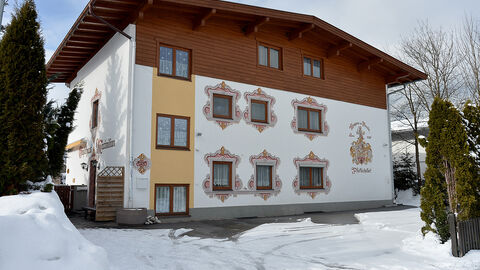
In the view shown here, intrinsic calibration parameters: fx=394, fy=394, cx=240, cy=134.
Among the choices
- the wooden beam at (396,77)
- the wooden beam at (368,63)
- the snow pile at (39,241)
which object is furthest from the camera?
the wooden beam at (396,77)

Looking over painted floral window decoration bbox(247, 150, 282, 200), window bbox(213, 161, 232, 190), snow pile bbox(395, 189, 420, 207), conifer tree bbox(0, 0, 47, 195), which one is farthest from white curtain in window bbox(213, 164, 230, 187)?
snow pile bbox(395, 189, 420, 207)

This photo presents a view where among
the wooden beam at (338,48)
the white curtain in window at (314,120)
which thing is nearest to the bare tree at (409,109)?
the wooden beam at (338,48)

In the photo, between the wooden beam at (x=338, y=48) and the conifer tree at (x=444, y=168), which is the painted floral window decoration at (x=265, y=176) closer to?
the wooden beam at (x=338, y=48)

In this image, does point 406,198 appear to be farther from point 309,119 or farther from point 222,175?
point 222,175

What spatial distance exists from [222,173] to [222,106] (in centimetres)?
250

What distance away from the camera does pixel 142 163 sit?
12617 millimetres

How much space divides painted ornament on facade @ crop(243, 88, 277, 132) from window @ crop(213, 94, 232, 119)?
0.64m

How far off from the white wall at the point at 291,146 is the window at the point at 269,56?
1.14 meters

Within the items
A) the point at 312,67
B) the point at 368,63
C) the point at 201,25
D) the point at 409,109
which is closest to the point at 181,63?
the point at 201,25

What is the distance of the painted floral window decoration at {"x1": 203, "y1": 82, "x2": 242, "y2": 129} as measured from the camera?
46.7ft

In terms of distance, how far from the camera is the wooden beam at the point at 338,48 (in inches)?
692

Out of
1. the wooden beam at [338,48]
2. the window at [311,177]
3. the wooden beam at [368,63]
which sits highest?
the wooden beam at [338,48]

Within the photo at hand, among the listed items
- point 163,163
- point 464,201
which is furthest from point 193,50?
point 464,201

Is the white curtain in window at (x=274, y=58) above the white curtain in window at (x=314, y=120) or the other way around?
above
